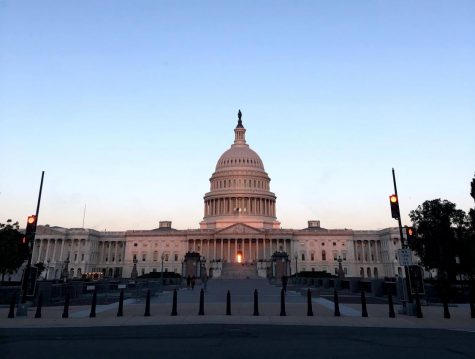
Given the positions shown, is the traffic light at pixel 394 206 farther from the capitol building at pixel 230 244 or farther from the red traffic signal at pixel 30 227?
the capitol building at pixel 230 244

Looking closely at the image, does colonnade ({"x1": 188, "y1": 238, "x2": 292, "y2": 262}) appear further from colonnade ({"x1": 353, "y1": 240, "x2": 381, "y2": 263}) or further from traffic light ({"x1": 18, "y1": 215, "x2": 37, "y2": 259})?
traffic light ({"x1": 18, "y1": 215, "x2": 37, "y2": 259})

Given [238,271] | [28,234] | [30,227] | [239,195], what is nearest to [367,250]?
[239,195]

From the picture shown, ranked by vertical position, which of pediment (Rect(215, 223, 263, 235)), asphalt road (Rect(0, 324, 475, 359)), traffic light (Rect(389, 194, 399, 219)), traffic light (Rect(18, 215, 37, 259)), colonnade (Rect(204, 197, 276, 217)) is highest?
colonnade (Rect(204, 197, 276, 217))

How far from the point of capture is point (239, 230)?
130375 millimetres

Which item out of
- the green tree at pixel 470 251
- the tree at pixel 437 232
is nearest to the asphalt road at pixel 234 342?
the green tree at pixel 470 251

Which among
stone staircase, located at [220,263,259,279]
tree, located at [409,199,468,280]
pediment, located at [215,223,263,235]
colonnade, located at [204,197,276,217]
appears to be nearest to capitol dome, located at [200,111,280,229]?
colonnade, located at [204,197,276,217]

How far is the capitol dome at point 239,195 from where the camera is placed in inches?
5664

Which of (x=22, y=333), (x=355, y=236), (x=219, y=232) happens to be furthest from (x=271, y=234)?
(x=22, y=333)

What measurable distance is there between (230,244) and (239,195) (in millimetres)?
20835

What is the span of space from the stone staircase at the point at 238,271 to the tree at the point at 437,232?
1733 inches

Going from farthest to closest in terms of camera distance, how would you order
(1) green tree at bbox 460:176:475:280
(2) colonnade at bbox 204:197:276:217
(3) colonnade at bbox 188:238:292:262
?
1. (2) colonnade at bbox 204:197:276:217
2. (3) colonnade at bbox 188:238:292:262
3. (1) green tree at bbox 460:176:475:280

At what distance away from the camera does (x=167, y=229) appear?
480ft

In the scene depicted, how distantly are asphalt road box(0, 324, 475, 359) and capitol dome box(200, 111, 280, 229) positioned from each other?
126 metres

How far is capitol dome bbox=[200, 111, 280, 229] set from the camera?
14388 centimetres
